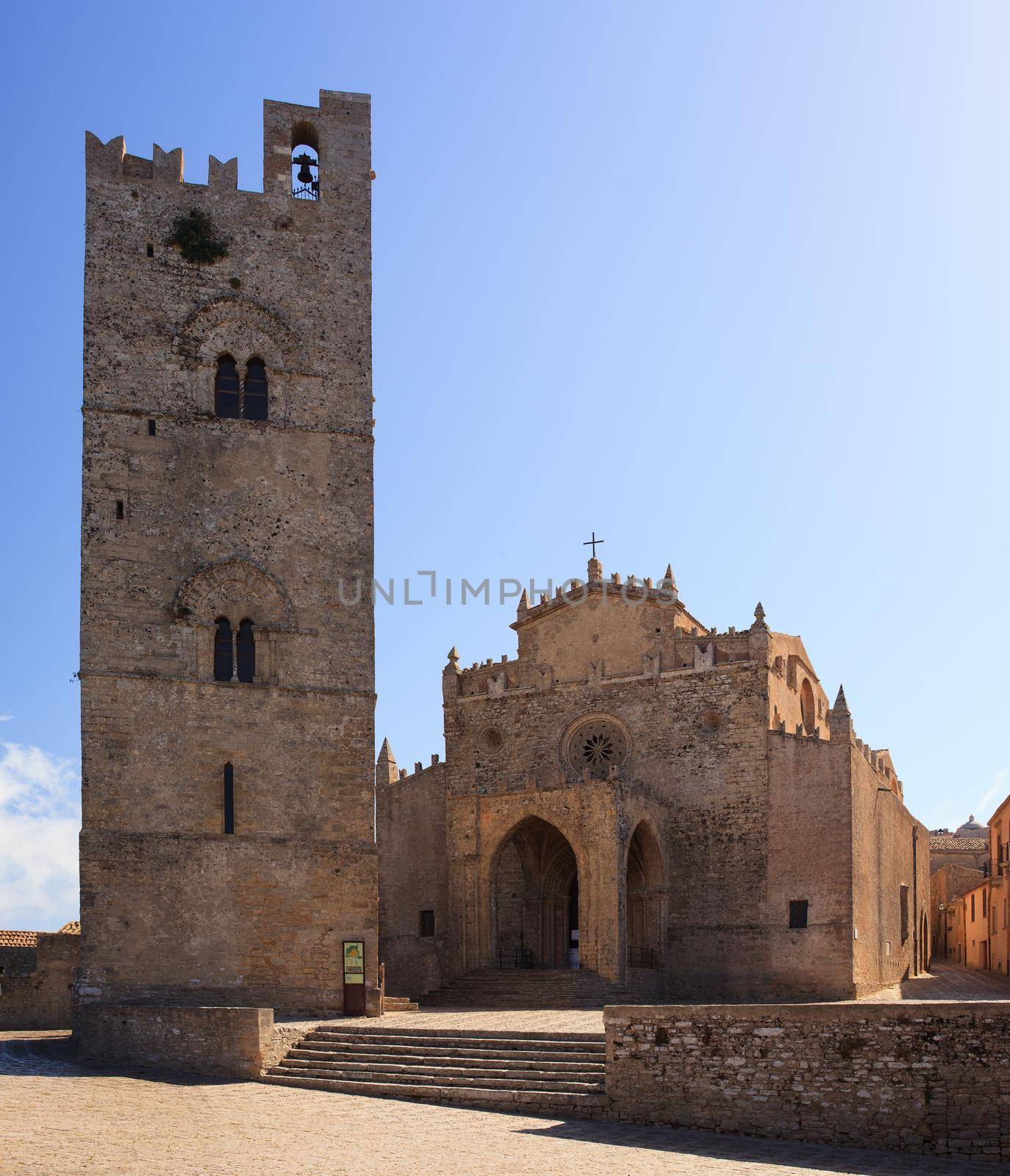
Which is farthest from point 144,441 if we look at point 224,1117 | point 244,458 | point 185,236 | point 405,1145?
point 405,1145

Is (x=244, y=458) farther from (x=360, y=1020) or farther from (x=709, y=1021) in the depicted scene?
(x=709, y=1021)

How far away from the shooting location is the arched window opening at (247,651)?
2319 centimetres

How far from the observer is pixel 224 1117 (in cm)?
1502

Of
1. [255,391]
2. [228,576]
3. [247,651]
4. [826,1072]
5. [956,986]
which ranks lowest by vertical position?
[956,986]

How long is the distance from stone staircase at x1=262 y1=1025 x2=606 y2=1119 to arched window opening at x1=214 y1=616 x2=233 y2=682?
21.3 feet

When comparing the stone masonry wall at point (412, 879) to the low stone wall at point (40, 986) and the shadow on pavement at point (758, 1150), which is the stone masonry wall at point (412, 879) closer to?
the low stone wall at point (40, 986)

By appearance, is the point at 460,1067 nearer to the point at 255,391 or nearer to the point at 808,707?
the point at 255,391

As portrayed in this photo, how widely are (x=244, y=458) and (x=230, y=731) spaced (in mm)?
4912

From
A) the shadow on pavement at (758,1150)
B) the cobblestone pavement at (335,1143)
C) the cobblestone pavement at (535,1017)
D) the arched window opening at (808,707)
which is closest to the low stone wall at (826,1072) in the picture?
the shadow on pavement at (758,1150)

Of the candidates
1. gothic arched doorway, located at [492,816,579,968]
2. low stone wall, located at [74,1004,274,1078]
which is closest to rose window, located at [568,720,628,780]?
gothic arched doorway, located at [492,816,579,968]

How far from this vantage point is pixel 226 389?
2405 centimetres

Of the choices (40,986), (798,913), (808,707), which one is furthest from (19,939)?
(808,707)

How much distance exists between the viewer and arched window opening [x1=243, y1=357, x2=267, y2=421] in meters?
24.1

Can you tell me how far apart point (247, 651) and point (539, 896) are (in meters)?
12.4
